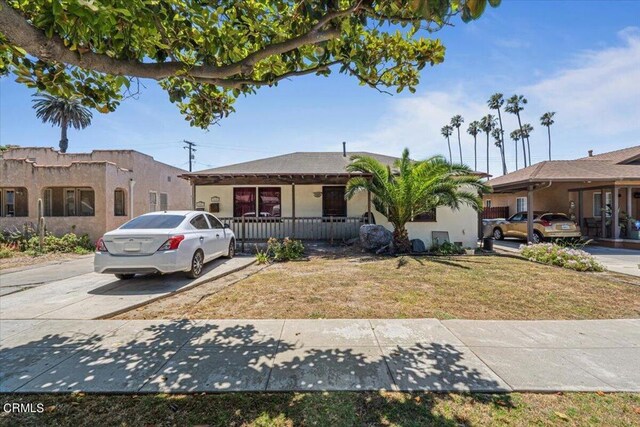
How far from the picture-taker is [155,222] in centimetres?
693

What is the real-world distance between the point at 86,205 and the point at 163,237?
39.9 feet

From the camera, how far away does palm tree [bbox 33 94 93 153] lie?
29.4 m

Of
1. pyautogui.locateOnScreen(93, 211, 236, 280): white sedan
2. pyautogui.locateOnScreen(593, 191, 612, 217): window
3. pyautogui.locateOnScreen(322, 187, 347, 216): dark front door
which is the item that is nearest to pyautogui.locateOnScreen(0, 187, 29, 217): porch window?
pyautogui.locateOnScreen(93, 211, 236, 280): white sedan

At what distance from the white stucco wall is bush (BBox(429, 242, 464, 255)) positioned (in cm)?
166

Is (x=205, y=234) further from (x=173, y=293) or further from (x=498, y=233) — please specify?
(x=498, y=233)

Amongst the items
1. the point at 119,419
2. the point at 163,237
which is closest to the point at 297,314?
the point at 119,419

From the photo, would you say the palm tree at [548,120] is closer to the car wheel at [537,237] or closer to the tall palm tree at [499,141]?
the tall palm tree at [499,141]

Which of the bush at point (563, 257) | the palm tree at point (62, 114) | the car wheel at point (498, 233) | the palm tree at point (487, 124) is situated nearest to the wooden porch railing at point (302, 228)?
the bush at point (563, 257)

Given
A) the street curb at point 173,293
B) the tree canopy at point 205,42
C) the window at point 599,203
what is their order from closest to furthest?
the tree canopy at point 205,42
the street curb at point 173,293
the window at point 599,203

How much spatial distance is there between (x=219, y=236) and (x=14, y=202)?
13933 mm

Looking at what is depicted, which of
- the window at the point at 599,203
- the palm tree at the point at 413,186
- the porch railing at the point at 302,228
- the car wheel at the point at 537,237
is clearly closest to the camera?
the palm tree at the point at 413,186

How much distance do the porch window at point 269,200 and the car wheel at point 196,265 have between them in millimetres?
7546

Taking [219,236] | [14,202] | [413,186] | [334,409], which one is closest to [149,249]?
[219,236]

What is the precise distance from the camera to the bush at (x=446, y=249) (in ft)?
37.8
